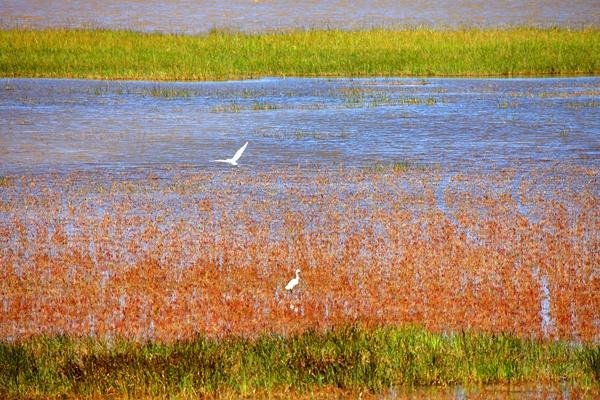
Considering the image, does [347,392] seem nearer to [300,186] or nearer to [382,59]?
→ [300,186]

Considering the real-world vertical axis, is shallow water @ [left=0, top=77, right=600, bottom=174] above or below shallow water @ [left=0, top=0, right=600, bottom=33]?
above

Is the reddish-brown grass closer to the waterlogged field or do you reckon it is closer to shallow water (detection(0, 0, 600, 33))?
the waterlogged field

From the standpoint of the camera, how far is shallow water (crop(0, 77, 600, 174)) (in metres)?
18.9

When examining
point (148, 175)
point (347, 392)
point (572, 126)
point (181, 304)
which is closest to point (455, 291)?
point (181, 304)

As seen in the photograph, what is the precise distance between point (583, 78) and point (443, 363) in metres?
26.5

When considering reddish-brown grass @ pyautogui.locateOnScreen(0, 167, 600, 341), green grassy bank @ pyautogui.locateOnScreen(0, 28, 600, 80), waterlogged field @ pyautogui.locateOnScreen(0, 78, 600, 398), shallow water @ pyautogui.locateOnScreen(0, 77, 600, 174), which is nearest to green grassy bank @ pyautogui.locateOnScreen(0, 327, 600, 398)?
waterlogged field @ pyautogui.locateOnScreen(0, 78, 600, 398)

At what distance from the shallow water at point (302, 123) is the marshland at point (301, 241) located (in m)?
0.08

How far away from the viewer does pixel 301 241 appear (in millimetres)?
12438

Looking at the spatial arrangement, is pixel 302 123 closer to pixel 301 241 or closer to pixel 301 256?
pixel 301 241

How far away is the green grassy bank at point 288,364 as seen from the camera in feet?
25.0

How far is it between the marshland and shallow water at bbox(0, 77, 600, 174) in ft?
0.28

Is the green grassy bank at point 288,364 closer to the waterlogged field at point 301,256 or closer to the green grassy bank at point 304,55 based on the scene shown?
the waterlogged field at point 301,256

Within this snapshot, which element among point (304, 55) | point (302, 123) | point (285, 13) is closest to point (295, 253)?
point (302, 123)

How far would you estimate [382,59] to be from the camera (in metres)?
35.3
